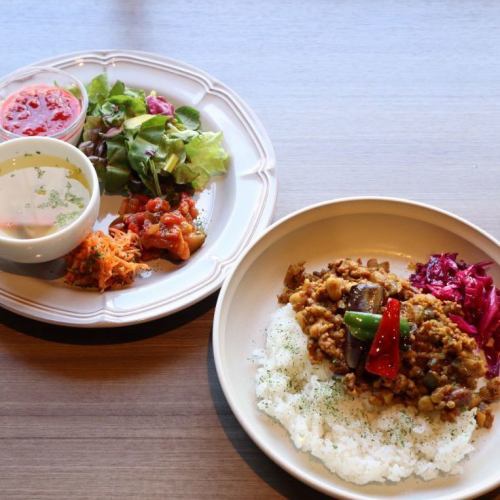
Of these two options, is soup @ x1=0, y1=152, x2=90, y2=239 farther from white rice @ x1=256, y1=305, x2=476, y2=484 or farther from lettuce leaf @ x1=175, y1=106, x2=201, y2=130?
white rice @ x1=256, y1=305, x2=476, y2=484

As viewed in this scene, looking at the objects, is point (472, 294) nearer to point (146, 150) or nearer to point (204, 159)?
point (204, 159)

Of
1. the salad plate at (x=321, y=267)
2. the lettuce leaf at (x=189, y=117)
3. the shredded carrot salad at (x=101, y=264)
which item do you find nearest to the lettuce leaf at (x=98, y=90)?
the lettuce leaf at (x=189, y=117)

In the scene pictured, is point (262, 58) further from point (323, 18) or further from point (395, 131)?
point (395, 131)

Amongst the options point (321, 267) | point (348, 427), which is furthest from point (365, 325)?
point (321, 267)

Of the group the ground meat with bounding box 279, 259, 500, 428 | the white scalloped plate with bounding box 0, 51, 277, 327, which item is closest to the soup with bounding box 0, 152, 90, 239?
the white scalloped plate with bounding box 0, 51, 277, 327

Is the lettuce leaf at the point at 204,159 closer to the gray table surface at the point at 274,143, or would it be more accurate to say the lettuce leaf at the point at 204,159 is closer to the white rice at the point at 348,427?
A: the gray table surface at the point at 274,143

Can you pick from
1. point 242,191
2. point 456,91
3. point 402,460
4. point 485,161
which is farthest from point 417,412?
point 456,91
